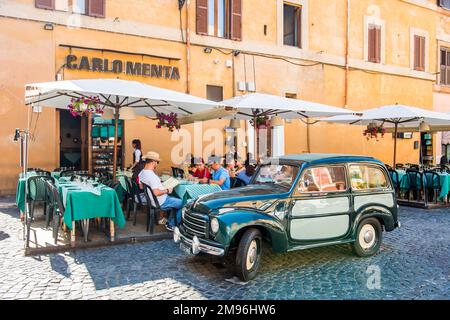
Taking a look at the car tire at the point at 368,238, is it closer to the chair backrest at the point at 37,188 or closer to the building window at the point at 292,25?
the chair backrest at the point at 37,188

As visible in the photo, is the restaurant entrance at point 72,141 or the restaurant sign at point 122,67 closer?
the restaurant sign at point 122,67

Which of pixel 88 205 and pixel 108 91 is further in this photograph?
pixel 108 91

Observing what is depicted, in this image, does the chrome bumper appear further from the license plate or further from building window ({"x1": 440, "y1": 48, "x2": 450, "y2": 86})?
building window ({"x1": 440, "y1": 48, "x2": 450, "y2": 86})

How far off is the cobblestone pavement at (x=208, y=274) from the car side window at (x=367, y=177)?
101 cm

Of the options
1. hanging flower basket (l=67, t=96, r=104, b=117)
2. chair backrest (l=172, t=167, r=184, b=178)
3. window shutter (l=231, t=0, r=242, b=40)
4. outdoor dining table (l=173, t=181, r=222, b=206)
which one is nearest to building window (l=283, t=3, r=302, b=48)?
window shutter (l=231, t=0, r=242, b=40)

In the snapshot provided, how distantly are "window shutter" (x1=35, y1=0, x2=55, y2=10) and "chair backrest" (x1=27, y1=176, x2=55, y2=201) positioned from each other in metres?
5.90

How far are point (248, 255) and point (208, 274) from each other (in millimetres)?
587

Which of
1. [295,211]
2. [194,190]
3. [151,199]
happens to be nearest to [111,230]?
[151,199]

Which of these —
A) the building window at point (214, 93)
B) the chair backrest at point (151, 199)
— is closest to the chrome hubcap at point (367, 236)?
the chair backrest at point (151, 199)

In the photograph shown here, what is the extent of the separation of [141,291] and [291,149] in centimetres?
1258

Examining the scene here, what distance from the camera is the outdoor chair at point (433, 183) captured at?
10.6m

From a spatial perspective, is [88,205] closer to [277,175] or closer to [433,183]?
[277,175]

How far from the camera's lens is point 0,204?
973cm

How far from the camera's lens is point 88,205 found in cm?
608
